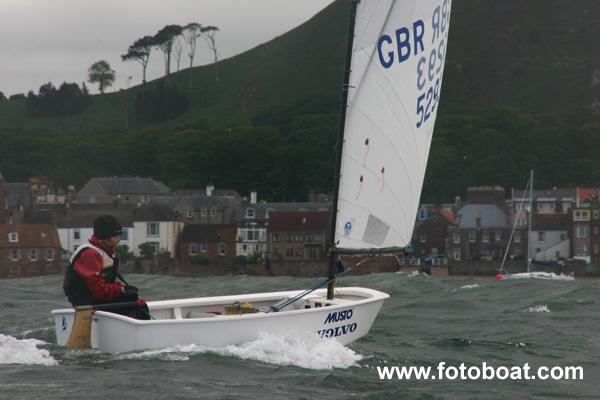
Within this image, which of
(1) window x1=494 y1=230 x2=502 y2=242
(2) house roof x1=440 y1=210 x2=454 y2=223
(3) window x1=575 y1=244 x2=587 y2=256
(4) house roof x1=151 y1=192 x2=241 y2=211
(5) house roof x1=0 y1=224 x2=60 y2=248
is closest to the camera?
(5) house roof x1=0 y1=224 x2=60 y2=248

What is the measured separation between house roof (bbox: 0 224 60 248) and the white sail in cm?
7174

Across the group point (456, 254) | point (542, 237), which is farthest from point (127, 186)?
point (542, 237)

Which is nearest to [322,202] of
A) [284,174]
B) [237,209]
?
[237,209]

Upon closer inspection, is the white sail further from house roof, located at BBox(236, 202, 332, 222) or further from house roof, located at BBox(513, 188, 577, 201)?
house roof, located at BBox(513, 188, 577, 201)

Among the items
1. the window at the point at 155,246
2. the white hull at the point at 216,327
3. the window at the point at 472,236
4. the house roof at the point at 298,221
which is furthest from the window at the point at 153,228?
the white hull at the point at 216,327

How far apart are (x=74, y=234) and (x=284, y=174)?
34671 millimetres

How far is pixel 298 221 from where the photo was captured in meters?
95.2

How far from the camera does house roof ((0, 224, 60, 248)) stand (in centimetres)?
8938

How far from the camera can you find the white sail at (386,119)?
19250 millimetres

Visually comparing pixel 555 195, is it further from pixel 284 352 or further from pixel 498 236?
pixel 284 352

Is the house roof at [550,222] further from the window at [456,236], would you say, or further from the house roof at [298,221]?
the house roof at [298,221]

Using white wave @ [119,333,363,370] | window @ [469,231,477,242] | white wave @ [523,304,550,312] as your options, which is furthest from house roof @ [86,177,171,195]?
white wave @ [119,333,363,370]

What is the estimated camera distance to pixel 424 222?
322ft

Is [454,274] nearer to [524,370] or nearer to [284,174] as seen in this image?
[284,174]
